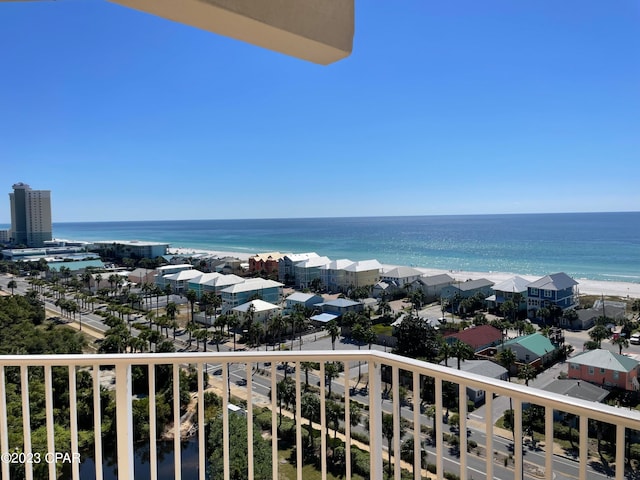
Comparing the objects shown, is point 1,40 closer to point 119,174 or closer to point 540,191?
point 119,174

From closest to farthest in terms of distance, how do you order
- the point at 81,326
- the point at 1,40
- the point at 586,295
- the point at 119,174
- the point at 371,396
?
1. the point at 371,396
2. the point at 1,40
3. the point at 81,326
4. the point at 586,295
5. the point at 119,174

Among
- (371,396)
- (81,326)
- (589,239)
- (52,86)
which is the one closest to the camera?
(371,396)

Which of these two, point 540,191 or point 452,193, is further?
point 452,193

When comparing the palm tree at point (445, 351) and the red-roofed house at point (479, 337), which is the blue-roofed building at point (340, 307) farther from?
the palm tree at point (445, 351)

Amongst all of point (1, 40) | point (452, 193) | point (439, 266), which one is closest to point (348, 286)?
point (439, 266)

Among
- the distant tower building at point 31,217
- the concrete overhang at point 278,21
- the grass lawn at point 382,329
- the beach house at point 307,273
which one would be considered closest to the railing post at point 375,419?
the concrete overhang at point 278,21

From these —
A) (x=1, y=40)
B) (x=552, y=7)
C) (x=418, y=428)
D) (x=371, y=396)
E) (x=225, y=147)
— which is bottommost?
(x=418, y=428)
